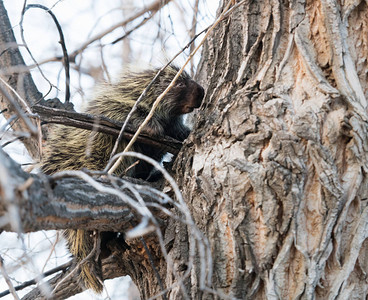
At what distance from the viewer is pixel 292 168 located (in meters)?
1.60

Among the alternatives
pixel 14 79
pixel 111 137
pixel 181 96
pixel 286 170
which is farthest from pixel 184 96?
pixel 286 170

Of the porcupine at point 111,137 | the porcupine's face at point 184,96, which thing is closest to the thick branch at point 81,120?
the porcupine at point 111,137

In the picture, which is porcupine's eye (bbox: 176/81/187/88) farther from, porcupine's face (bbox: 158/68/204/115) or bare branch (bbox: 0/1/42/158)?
bare branch (bbox: 0/1/42/158)

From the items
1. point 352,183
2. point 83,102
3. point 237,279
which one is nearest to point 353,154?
point 352,183

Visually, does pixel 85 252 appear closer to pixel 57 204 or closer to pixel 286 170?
pixel 57 204

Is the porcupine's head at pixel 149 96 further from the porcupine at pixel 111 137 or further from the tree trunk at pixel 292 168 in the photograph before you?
the tree trunk at pixel 292 168

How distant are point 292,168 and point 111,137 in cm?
113

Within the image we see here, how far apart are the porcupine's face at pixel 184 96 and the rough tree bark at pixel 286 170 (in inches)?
38.9

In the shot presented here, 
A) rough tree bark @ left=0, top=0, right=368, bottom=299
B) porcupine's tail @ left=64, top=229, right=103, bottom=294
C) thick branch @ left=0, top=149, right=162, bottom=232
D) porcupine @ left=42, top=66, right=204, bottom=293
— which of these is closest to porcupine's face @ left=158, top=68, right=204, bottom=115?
porcupine @ left=42, top=66, right=204, bottom=293

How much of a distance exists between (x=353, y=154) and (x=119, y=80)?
1842 mm

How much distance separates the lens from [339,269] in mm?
1560

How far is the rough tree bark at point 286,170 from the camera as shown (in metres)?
1.57

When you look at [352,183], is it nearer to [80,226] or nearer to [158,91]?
[80,226]

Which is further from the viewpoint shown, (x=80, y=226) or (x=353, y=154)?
(x=353, y=154)
